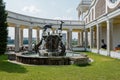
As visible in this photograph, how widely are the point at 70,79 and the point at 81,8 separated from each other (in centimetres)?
3633

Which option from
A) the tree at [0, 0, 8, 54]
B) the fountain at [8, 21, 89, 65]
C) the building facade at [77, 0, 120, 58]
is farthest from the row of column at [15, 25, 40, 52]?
the tree at [0, 0, 8, 54]

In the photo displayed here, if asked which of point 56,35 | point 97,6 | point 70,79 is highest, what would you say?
point 97,6

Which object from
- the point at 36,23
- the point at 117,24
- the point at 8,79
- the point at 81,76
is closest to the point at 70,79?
the point at 81,76

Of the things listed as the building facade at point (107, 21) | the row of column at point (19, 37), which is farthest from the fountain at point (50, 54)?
the row of column at point (19, 37)

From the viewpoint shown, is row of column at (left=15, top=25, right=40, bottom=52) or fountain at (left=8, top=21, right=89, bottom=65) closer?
fountain at (left=8, top=21, right=89, bottom=65)

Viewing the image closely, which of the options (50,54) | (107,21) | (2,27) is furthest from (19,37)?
(2,27)

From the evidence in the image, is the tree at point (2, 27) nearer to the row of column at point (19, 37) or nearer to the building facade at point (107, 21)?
the building facade at point (107, 21)

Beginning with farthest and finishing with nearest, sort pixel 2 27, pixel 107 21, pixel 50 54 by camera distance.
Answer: pixel 107 21
pixel 50 54
pixel 2 27

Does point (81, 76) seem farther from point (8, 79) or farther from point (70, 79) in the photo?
point (8, 79)

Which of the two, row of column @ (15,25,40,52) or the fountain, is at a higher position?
row of column @ (15,25,40,52)

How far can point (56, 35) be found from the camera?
1922cm

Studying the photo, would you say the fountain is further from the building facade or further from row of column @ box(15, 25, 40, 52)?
row of column @ box(15, 25, 40, 52)

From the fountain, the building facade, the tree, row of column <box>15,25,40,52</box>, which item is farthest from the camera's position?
row of column <box>15,25,40,52</box>

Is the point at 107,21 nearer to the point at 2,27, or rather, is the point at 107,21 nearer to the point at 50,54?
the point at 50,54
